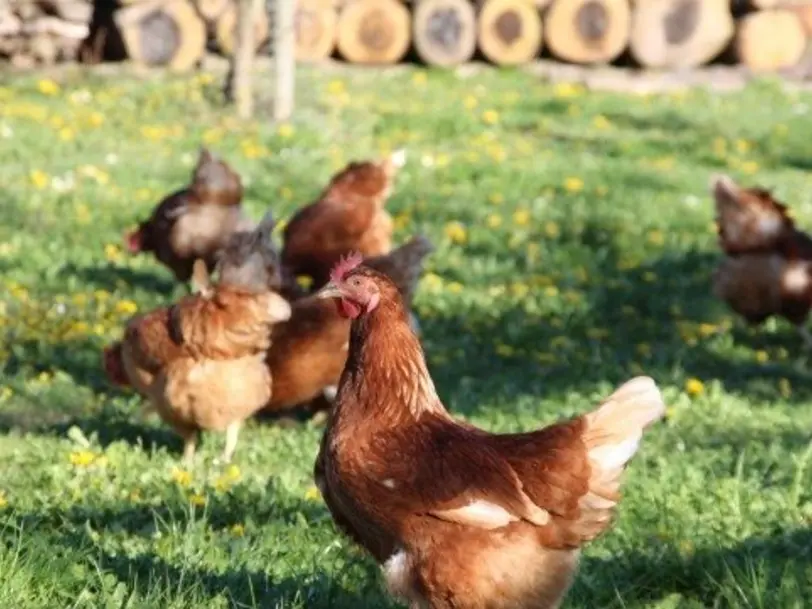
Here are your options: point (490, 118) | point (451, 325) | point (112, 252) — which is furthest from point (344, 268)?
point (490, 118)

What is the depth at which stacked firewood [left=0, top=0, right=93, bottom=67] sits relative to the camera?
64.4 feet

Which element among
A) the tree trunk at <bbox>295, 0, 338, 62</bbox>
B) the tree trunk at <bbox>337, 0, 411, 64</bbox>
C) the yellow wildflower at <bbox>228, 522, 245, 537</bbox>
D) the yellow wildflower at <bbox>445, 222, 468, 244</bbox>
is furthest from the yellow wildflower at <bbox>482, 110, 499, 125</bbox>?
the yellow wildflower at <bbox>228, 522, 245, 537</bbox>

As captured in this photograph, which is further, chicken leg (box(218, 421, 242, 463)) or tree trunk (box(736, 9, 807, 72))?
tree trunk (box(736, 9, 807, 72))

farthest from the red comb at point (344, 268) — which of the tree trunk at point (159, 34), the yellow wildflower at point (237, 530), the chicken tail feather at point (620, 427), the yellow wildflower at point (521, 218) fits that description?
the tree trunk at point (159, 34)

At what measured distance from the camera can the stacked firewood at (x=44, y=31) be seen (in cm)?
1962

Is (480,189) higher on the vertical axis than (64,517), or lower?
lower

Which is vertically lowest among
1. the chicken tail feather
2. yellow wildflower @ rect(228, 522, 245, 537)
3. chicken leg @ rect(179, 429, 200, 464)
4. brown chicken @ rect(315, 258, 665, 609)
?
chicken leg @ rect(179, 429, 200, 464)

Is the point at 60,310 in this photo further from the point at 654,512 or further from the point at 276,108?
the point at 276,108

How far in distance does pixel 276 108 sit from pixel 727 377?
7878 millimetres

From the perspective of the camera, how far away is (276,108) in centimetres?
1650

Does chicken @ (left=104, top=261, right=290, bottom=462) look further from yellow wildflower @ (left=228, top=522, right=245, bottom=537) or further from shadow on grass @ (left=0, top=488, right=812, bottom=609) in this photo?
yellow wildflower @ (left=228, top=522, right=245, bottom=537)

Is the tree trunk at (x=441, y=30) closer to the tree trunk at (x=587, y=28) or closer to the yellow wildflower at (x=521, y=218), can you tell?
the tree trunk at (x=587, y=28)

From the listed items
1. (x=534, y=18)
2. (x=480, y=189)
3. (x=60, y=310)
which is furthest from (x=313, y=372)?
(x=534, y=18)

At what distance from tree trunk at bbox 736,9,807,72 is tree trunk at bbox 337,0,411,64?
4.43 meters
